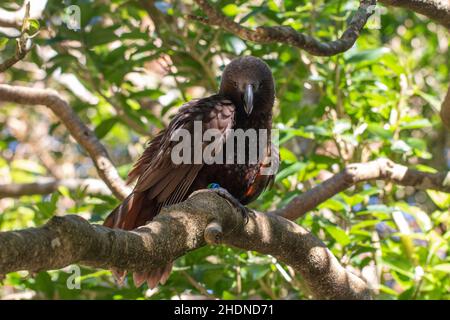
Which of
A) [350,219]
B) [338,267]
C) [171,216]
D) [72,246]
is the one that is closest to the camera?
[72,246]

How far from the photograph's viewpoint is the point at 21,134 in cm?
737

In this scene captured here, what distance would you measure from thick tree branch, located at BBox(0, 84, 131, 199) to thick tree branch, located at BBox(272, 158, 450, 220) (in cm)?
99

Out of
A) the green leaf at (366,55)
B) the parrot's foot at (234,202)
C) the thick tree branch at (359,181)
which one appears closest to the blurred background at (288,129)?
the green leaf at (366,55)

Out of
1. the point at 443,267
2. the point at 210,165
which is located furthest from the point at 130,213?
the point at 443,267

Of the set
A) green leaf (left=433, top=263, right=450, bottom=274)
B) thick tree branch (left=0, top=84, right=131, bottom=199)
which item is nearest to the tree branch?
green leaf (left=433, top=263, right=450, bottom=274)

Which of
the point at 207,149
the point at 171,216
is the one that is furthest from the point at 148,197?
the point at 171,216

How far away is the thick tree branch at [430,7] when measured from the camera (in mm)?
3029

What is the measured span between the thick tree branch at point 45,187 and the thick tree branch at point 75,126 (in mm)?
791

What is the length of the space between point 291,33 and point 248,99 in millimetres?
920

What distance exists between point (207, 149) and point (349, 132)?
1.03 metres

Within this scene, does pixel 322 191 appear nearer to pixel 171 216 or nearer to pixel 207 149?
pixel 207 149

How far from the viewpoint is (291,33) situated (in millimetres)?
2879

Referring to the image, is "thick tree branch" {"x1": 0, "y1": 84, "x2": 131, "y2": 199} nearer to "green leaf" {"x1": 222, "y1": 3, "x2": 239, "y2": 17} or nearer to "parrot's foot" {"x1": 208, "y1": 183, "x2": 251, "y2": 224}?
"green leaf" {"x1": 222, "y1": 3, "x2": 239, "y2": 17}

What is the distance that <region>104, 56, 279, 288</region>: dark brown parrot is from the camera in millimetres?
3578
